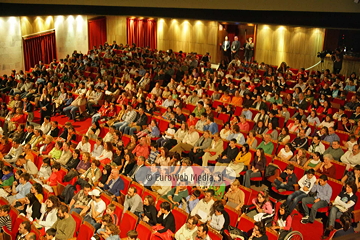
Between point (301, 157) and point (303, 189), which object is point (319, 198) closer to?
point (303, 189)

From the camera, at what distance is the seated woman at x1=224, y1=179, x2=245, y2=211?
514 cm

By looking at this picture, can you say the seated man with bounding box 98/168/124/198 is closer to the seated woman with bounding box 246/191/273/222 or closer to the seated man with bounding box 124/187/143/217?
the seated man with bounding box 124/187/143/217

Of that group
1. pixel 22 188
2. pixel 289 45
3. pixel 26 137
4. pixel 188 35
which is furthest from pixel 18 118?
pixel 289 45

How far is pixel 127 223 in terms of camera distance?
15.7ft

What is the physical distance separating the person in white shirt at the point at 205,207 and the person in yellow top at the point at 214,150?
5.02ft

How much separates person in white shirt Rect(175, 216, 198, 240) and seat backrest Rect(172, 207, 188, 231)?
0.21 metres

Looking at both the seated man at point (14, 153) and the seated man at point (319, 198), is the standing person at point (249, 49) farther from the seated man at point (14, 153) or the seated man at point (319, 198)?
the seated man at point (319, 198)

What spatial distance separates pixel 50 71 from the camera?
1198cm

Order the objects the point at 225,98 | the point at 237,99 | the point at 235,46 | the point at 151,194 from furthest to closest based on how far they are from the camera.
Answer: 1. the point at 235,46
2. the point at 225,98
3. the point at 237,99
4. the point at 151,194

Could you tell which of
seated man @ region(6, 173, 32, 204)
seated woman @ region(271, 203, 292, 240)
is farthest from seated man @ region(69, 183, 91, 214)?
→ seated woman @ region(271, 203, 292, 240)

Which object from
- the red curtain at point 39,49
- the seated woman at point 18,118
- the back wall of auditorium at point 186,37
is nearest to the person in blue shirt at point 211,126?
the seated woman at point 18,118

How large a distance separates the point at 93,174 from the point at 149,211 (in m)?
1.56

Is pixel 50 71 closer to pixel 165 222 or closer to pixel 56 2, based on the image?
pixel 56 2

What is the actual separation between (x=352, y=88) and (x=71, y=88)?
23.7 feet
